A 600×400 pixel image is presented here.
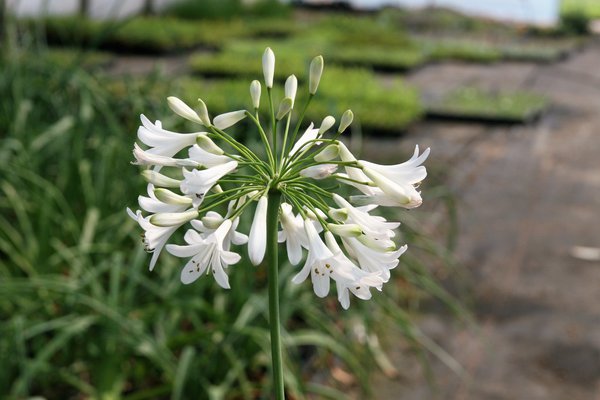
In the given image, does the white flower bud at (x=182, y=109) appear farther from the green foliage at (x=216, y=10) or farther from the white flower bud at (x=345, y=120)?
the green foliage at (x=216, y=10)

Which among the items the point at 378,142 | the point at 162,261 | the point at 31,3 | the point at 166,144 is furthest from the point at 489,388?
the point at 31,3

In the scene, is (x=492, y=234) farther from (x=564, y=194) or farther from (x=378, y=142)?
(x=378, y=142)

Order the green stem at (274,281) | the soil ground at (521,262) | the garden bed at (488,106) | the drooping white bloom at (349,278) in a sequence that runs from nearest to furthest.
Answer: the green stem at (274,281)
the drooping white bloom at (349,278)
the soil ground at (521,262)
the garden bed at (488,106)

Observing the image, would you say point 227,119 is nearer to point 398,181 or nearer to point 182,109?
point 182,109

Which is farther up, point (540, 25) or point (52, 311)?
point (52, 311)

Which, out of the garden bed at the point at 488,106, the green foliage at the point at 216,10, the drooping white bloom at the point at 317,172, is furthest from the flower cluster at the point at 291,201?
the green foliage at the point at 216,10

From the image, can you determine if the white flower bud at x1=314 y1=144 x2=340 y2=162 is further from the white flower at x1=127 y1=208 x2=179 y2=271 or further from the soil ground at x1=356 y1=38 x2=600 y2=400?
the soil ground at x1=356 y1=38 x2=600 y2=400

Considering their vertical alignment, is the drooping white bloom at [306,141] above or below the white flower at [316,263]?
above

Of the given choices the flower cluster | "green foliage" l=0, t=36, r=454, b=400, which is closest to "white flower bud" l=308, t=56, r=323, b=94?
the flower cluster
